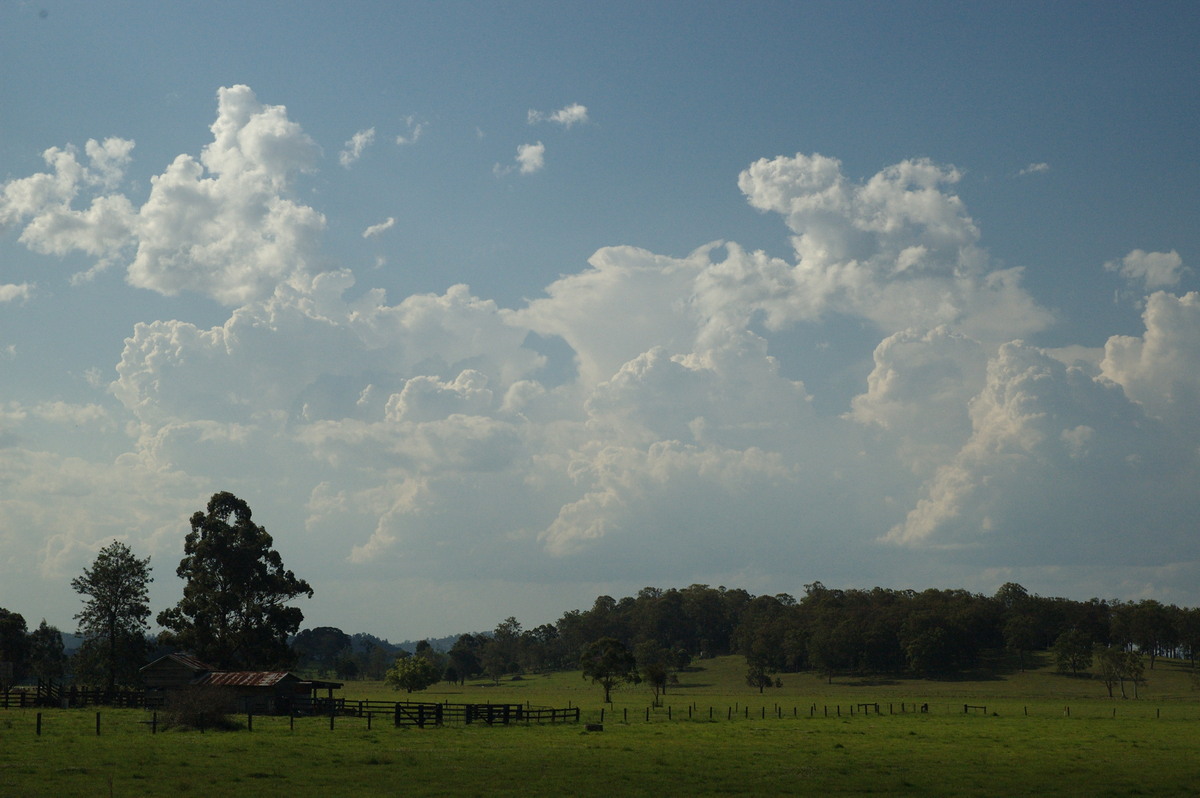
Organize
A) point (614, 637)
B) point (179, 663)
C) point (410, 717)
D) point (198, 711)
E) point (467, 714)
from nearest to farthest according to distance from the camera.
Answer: point (198, 711) → point (410, 717) → point (467, 714) → point (179, 663) → point (614, 637)

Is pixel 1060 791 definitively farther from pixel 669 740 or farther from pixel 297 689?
pixel 297 689

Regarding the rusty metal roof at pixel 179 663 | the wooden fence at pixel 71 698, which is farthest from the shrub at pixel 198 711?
the wooden fence at pixel 71 698

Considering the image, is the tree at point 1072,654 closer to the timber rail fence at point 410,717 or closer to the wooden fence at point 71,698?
the timber rail fence at point 410,717

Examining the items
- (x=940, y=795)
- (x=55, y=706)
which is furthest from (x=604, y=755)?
(x=55, y=706)

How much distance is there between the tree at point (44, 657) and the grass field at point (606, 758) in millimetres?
80428

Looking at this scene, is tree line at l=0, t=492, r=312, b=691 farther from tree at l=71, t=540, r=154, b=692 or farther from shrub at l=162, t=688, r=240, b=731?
shrub at l=162, t=688, r=240, b=731

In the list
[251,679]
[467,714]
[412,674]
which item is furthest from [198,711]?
[412,674]

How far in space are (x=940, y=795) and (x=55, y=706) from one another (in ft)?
201

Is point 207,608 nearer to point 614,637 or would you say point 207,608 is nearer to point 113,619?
point 113,619

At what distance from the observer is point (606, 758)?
40062mm

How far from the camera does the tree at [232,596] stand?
3428 inches

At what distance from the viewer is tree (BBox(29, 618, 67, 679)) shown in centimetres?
13225

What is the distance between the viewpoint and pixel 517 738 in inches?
1937

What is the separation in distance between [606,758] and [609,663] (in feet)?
198
